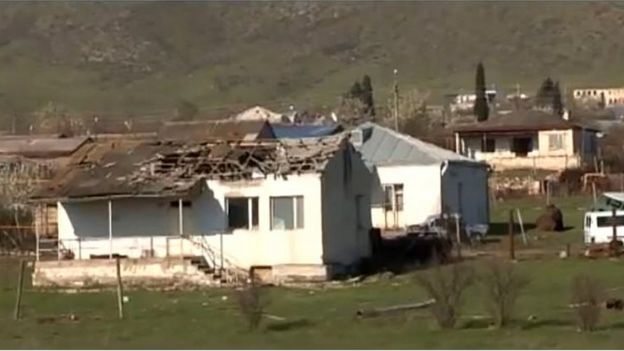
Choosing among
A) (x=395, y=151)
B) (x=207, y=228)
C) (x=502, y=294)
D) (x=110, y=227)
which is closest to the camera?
(x=502, y=294)

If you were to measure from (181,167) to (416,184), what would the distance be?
1368 centimetres

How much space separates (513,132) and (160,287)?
5302 centimetres

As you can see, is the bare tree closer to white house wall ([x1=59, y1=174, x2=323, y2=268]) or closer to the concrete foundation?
white house wall ([x1=59, y1=174, x2=323, y2=268])

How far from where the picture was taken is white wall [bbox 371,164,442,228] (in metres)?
57.9

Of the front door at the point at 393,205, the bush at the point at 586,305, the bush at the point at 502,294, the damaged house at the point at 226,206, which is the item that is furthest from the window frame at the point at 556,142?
the bush at the point at 502,294

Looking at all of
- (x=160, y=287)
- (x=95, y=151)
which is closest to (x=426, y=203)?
(x=95, y=151)

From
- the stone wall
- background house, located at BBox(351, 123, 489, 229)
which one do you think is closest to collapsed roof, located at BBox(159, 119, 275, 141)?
background house, located at BBox(351, 123, 489, 229)

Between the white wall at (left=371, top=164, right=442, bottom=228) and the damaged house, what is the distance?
9468 millimetres

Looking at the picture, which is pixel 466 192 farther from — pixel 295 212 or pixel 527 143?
pixel 527 143

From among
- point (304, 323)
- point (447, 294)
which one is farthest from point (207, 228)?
point (447, 294)

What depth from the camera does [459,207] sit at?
59.0m

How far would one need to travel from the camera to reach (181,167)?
→ 4694cm

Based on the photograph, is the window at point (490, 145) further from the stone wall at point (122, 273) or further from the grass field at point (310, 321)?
the stone wall at point (122, 273)

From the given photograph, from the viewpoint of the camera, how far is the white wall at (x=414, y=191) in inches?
2280
